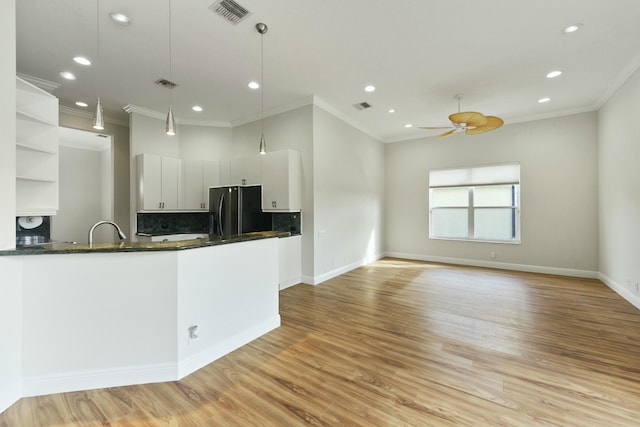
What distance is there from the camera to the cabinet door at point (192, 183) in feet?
17.8

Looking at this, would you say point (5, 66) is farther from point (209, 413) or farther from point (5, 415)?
point (209, 413)

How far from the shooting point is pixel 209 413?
5.79 ft

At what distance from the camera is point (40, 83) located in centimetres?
385

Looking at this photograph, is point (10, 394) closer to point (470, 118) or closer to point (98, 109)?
point (98, 109)

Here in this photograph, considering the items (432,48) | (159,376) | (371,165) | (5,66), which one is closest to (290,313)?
(159,376)

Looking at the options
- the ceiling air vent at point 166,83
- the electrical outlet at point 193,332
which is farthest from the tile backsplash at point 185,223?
the electrical outlet at point 193,332

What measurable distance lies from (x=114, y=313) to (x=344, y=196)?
428cm

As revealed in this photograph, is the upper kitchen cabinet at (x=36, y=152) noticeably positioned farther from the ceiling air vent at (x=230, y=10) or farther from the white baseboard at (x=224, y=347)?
the white baseboard at (x=224, y=347)

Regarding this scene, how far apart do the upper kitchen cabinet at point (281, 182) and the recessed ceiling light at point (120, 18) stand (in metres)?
2.46

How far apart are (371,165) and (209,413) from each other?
5894 millimetres

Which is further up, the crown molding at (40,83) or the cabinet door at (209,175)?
the crown molding at (40,83)

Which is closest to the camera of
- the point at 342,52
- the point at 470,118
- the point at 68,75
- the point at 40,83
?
the point at 342,52

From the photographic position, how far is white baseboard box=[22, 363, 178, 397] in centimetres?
191

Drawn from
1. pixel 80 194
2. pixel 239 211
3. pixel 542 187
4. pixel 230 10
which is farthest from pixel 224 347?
pixel 80 194
